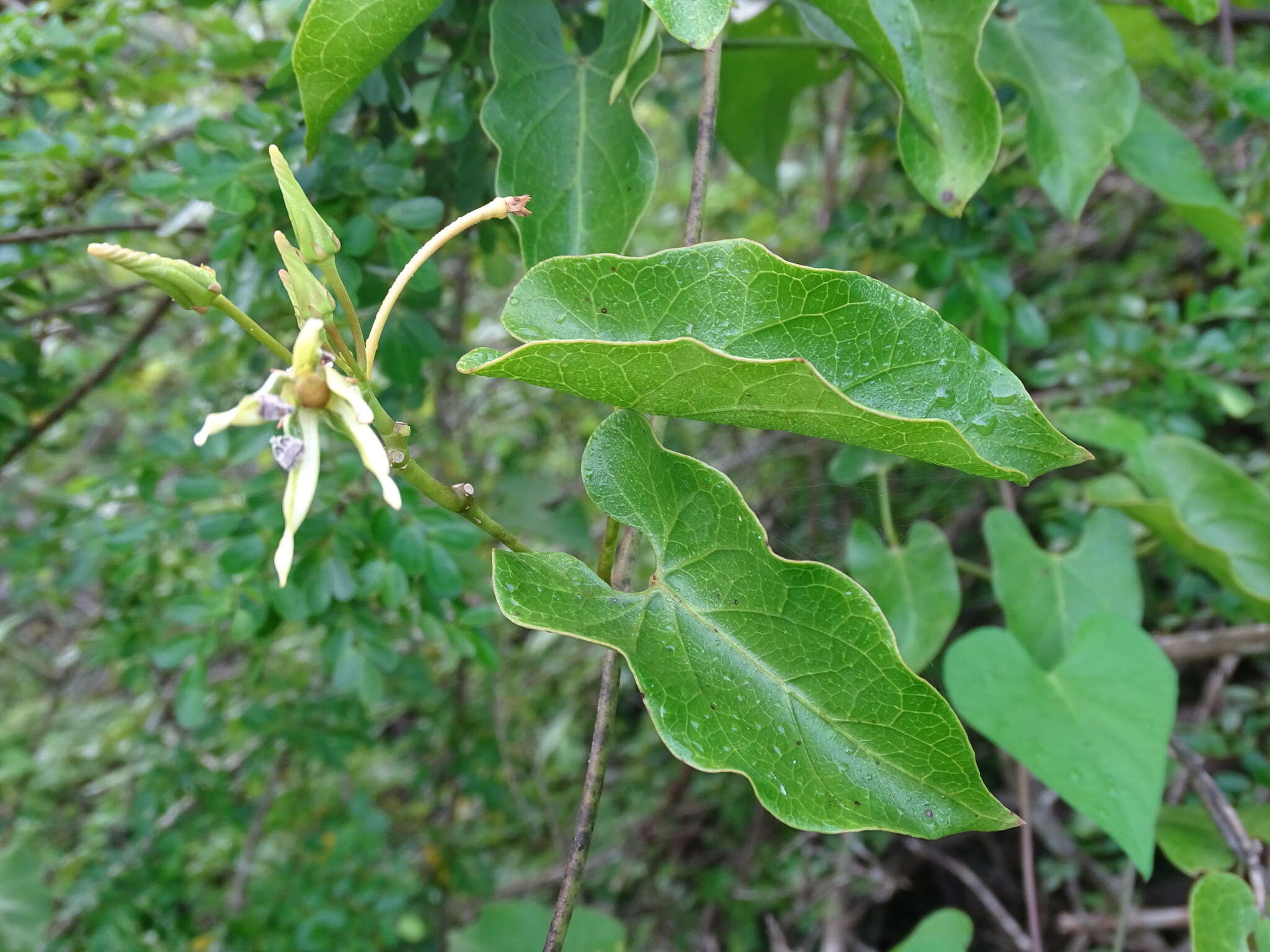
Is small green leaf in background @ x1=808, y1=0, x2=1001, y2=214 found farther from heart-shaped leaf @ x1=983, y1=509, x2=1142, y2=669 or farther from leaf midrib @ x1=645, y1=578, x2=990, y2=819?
heart-shaped leaf @ x1=983, y1=509, x2=1142, y2=669

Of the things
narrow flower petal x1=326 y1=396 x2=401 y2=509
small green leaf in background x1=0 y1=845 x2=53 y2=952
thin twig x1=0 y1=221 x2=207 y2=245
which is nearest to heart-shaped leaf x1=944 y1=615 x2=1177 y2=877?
narrow flower petal x1=326 y1=396 x2=401 y2=509

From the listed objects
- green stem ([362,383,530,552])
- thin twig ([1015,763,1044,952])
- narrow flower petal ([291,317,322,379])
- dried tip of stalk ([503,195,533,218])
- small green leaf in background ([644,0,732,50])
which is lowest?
thin twig ([1015,763,1044,952])

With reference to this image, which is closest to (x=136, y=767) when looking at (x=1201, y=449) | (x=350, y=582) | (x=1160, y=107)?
(x=350, y=582)

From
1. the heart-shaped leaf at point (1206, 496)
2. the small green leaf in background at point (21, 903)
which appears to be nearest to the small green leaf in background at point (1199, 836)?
the heart-shaped leaf at point (1206, 496)

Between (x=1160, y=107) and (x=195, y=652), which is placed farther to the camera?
(x=1160, y=107)

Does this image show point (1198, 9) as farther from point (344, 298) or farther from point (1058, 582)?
point (344, 298)

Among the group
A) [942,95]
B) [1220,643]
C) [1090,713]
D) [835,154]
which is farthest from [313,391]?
[835,154]

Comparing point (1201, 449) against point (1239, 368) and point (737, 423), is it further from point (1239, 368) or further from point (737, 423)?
point (737, 423)
